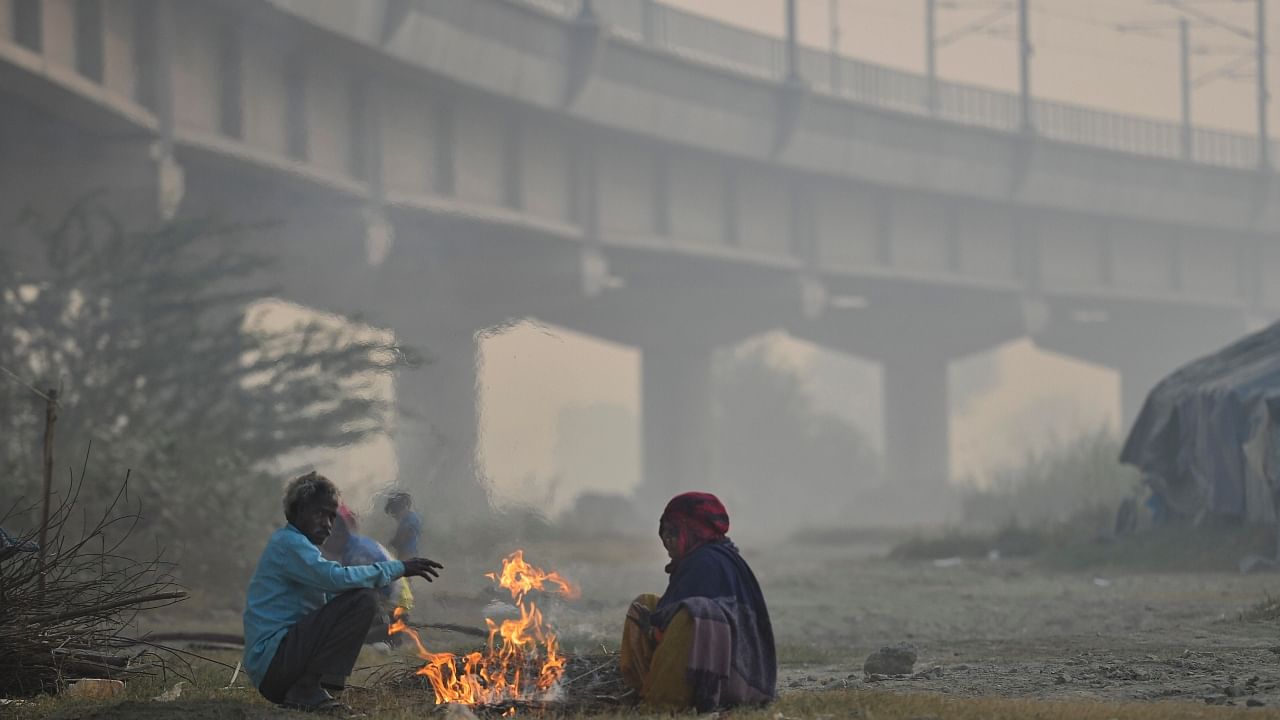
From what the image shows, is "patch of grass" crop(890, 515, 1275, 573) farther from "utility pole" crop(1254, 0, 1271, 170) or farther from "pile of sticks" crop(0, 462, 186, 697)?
"utility pole" crop(1254, 0, 1271, 170)

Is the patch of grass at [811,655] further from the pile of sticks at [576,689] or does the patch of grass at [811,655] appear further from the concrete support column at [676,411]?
the concrete support column at [676,411]

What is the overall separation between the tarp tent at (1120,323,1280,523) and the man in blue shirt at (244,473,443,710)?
14754mm

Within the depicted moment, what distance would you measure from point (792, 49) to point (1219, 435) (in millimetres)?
21491

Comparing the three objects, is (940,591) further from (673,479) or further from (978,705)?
(673,479)

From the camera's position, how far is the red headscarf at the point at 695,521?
8805 millimetres

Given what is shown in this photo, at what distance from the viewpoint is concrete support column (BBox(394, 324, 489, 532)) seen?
16281 millimetres

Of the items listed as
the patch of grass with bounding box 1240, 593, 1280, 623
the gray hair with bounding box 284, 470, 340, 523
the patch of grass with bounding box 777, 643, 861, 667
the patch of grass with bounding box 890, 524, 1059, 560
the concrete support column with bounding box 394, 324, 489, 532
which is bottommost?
the patch of grass with bounding box 777, 643, 861, 667

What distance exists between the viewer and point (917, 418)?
6044 cm

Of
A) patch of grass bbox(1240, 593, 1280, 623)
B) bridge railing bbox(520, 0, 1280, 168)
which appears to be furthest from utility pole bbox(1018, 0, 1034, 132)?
patch of grass bbox(1240, 593, 1280, 623)

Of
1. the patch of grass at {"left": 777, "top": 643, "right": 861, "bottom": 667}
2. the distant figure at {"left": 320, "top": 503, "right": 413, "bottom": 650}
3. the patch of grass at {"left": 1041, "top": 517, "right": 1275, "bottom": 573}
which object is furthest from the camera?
the patch of grass at {"left": 1041, "top": 517, "right": 1275, "bottom": 573}

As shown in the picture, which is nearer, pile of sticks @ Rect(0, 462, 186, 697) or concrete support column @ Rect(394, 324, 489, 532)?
pile of sticks @ Rect(0, 462, 186, 697)

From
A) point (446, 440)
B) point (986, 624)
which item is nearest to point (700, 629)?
point (446, 440)

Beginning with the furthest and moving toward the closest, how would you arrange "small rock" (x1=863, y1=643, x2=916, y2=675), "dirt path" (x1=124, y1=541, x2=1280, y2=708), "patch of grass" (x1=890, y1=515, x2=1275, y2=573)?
"patch of grass" (x1=890, y1=515, x2=1275, y2=573) < "small rock" (x1=863, y1=643, x2=916, y2=675) < "dirt path" (x1=124, y1=541, x2=1280, y2=708)

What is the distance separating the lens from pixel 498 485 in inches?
Answer: 635
